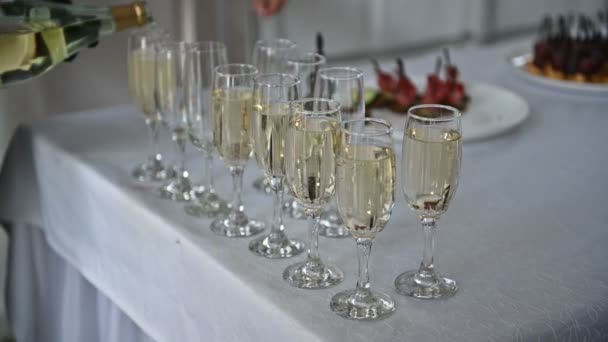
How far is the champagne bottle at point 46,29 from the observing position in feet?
3.73

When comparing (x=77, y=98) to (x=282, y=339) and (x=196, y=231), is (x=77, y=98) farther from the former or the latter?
(x=282, y=339)

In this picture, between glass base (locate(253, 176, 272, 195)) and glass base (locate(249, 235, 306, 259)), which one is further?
glass base (locate(253, 176, 272, 195))

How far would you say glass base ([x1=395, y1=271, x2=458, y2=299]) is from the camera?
0.90 m

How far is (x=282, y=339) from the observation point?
2.81 ft

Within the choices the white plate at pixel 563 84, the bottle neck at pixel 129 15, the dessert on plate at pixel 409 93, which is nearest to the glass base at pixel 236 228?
the bottle neck at pixel 129 15

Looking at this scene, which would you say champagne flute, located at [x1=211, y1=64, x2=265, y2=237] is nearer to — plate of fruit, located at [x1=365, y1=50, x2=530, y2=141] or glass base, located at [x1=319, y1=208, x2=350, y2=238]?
glass base, located at [x1=319, y1=208, x2=350, y2=238]

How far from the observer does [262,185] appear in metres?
1.23

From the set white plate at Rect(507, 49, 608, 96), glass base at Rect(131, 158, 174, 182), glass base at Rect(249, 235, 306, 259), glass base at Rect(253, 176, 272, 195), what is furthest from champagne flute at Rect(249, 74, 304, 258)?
white plate at Rect(507, 49, 608, 96)

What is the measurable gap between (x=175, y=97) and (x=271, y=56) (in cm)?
15

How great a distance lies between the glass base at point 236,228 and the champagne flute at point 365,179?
251 mm

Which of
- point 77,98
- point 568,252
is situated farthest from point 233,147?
point 77,98

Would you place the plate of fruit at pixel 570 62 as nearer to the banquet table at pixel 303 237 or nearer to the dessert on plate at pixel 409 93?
the banquet table at pixel 303 237

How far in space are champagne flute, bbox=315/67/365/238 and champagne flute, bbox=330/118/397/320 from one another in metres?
0.20

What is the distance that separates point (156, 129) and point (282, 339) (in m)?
0.55
